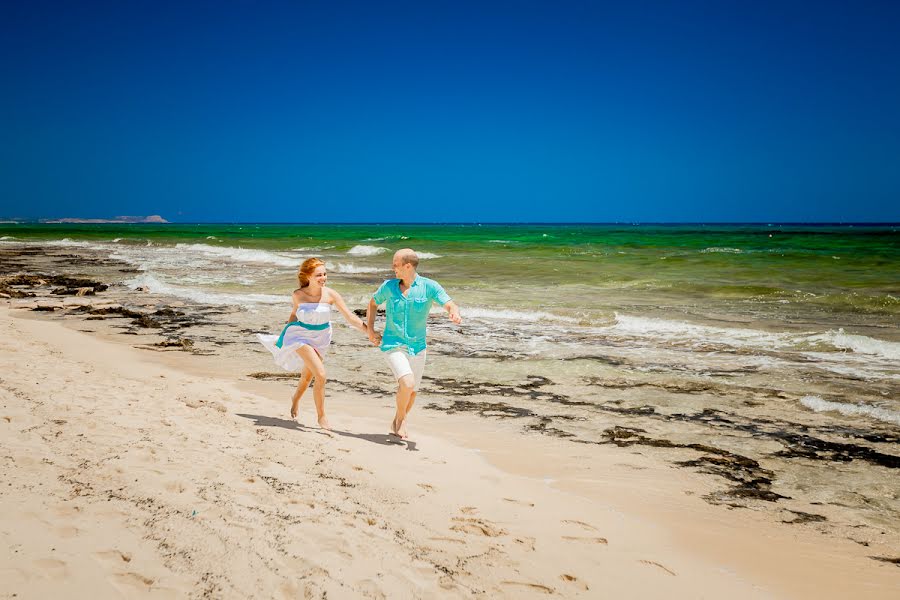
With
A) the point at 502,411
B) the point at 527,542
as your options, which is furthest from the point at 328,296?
the point at 527,542

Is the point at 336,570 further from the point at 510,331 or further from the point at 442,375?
the point at 510,331

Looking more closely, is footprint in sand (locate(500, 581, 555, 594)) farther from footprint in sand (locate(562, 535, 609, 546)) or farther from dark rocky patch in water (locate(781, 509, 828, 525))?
dark rocky patch in water (locate(781, 509, 828, 525))

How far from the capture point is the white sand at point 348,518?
3.04m

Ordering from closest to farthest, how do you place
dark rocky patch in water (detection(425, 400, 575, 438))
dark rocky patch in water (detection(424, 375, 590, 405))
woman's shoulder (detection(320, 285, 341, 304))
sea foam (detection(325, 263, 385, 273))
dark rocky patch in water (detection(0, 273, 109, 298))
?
woman's shoulder (detection(320, 285, 341, 304)) → dark rocky patch in water (detection(425, 400, 575, 438)) → dark rocky patch in water (detection(424, 375, 590, 405)) → dark rocky patch in water (detection(0, 273, 109, 298)) → sea foam (detection(325, 263, 385, 273))

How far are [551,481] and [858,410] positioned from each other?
14.4 ft

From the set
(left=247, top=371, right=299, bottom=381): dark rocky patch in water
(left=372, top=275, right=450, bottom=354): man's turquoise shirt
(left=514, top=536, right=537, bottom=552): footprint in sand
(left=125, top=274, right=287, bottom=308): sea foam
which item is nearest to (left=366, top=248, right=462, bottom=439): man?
(left=372, top=275, right=450, bottom=354): man's turquoise shirt

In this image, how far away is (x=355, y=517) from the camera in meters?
3.79

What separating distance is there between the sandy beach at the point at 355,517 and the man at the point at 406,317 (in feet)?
2.18

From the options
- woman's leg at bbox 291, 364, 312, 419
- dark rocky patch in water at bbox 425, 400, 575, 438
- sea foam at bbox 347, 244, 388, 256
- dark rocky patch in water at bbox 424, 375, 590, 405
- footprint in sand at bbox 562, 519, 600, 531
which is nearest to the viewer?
footprint in sand at bbox 562, 519, 600, 531

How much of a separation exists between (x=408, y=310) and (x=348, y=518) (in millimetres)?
2285

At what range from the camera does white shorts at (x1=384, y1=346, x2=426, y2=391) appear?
224 inches

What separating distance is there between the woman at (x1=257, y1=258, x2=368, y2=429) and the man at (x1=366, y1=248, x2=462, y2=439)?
370mm

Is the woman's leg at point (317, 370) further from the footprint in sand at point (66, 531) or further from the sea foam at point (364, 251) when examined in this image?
the sea foam at point (364, 251)

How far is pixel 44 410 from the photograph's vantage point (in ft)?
16.8
